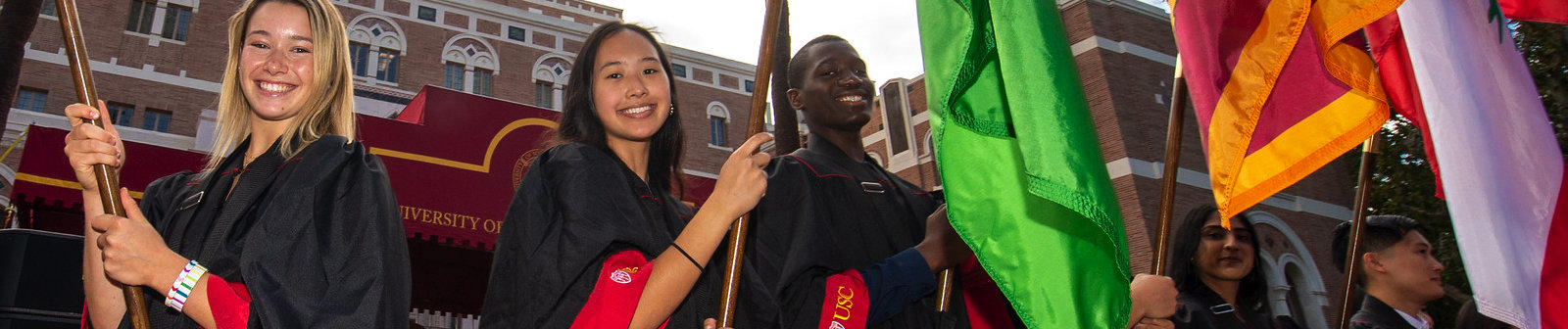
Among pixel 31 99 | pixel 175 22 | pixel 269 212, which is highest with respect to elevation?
pixel 175 22

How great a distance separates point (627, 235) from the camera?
221cm

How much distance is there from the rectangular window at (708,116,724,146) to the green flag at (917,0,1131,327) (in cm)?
1998

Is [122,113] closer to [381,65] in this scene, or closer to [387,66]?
[381,65]

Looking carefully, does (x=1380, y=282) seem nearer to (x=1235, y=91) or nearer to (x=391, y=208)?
(x=1235, y=91)

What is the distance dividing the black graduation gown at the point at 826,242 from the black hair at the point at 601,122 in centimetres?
26

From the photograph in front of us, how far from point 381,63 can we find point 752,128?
716 inches

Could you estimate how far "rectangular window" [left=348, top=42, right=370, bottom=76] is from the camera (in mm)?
18734

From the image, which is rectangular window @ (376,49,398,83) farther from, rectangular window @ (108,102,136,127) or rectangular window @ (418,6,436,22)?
rectangular window @ (108,102,136,127)

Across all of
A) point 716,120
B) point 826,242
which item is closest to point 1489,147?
point 826,242

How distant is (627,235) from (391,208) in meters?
0.50

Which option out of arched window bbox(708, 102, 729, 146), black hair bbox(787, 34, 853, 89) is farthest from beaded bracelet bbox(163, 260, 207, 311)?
arched window bbox(708, 102, 729, 146)

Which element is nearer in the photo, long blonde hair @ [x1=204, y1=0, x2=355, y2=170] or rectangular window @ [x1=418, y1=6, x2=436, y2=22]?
long blonde hair @ [x1=204, y1=0, x2=355, y2=170]

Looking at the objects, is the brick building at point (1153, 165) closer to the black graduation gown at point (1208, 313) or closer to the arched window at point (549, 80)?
the arched window at point (549, 80)

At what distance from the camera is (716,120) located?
23109 mm
